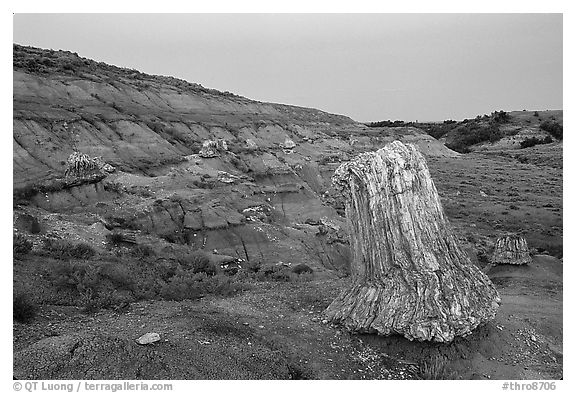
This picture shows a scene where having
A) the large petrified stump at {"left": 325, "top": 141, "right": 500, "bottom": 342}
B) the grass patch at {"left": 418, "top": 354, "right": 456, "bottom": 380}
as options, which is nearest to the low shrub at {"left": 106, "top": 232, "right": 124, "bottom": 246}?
the large petrified stump at {"left": 325, "top": 141, "right": 500, "bottom": 342}

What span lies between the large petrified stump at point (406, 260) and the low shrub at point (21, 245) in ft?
27.5

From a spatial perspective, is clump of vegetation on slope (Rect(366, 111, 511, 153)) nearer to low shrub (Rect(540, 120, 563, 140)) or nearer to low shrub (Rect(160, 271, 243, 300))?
low shrub (Rect(540, 120, 563, 140))

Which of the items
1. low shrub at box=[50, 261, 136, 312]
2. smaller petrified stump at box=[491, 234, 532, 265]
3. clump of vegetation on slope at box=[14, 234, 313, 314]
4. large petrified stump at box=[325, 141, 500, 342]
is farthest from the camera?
smaller petrified stump at box=[491, 234, 532, 265]

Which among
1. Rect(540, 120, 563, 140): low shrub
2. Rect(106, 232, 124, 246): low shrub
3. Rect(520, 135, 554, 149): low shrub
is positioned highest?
Rect(540, 120, 563, 140): low shrub

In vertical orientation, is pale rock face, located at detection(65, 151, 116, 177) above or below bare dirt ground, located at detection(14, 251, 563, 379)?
above

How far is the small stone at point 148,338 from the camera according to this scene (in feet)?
25.5

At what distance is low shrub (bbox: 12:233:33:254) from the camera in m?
11.9

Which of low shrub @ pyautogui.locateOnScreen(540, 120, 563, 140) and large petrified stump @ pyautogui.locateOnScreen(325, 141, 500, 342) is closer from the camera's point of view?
large petrified stump @ pyautogui.locateOnScreen(325, 141, 500, 342)

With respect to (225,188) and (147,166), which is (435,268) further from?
(147,166)

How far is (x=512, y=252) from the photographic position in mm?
16172

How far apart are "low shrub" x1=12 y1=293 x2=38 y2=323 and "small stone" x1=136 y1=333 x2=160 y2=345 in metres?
2.20

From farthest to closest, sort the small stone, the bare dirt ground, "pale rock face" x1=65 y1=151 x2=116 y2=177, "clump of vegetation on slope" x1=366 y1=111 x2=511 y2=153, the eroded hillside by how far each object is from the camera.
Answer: "clump of vegetation on slope" x1=366 y1=111 x2=511 y2=153 → "pale rock face" x1=65 y1=151 x2=116 y2=177 → the eroded hillside → the small stone → the bare dirt ground

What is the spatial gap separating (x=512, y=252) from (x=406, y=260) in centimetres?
950

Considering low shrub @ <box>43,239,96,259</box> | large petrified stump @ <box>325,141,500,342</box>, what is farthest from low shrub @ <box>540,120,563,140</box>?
low shrub @ <box>43,239,96,259</box>
